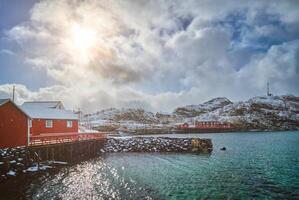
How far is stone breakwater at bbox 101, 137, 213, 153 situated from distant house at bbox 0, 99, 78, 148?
1047 cm

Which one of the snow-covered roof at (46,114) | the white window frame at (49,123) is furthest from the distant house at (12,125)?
the white window frame at (49,123)

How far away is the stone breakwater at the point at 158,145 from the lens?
56441 mm

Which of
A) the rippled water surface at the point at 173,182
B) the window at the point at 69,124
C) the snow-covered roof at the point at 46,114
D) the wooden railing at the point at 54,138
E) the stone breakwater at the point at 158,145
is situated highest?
the snow-covered roof at the point at 46,114

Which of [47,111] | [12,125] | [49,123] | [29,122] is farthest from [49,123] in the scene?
[12,125]

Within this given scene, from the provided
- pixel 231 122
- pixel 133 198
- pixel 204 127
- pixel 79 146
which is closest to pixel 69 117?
pixel 79 146

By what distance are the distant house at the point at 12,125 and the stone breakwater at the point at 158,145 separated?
24831 mm

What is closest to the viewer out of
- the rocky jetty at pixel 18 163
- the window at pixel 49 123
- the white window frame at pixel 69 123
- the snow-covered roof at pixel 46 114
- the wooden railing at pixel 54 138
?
the rocky jetty at pixel 18 163

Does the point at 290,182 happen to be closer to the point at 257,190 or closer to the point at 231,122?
the point at 257,190

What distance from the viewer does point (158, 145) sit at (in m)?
59.7

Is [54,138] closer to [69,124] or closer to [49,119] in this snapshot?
[49,119]

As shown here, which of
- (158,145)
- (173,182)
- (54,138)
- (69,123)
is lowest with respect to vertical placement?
(173,182)

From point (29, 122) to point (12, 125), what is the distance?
551 centimetres

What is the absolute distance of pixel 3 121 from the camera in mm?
32375

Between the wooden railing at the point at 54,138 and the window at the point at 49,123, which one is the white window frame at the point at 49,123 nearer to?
the window at the point at 49,123
